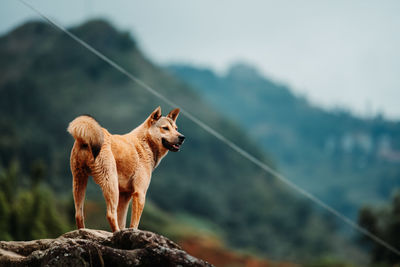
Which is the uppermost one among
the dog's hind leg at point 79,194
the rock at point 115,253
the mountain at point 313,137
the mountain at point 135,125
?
the mountain at point 313,137

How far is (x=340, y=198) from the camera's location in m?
109

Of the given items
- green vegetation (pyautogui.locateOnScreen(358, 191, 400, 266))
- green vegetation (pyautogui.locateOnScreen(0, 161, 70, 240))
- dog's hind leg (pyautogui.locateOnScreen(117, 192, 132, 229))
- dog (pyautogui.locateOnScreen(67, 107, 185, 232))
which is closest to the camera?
dog (pyautogui.locateOnScreen(67, 107, 185, 232))

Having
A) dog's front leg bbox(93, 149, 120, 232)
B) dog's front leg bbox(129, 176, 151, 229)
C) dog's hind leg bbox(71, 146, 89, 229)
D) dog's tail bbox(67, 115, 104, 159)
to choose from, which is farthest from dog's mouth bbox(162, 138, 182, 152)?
dog's hind leg bbox(71, 146, 89, 229)

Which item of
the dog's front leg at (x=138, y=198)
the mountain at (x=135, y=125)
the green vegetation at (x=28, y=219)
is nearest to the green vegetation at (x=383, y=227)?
the green vegetation at (x=28, y=219)

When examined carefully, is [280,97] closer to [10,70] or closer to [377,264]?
[10,70]

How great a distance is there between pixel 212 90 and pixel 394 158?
69.2 meters

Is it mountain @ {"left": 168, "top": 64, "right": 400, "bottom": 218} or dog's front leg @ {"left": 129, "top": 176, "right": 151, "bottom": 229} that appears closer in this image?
dog's front leg @ {"left": 129, "top": 176, "right": 151, "bottom": 229}

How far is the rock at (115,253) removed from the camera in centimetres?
691

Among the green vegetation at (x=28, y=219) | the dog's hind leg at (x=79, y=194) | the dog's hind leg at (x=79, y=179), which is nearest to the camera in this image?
the dog's hind leg at (x=79, y=179)

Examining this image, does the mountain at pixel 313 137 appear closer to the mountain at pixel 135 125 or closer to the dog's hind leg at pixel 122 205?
the mountain at pixel 135 125

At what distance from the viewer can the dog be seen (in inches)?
324

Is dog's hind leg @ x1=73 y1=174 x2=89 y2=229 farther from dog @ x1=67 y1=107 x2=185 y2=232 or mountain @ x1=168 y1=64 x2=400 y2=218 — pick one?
mountain @ x1=168 y1=64 x2=400 y2=218

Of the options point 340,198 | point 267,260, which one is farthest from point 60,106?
point 340,198

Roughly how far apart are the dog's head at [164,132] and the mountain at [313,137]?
294 ft
